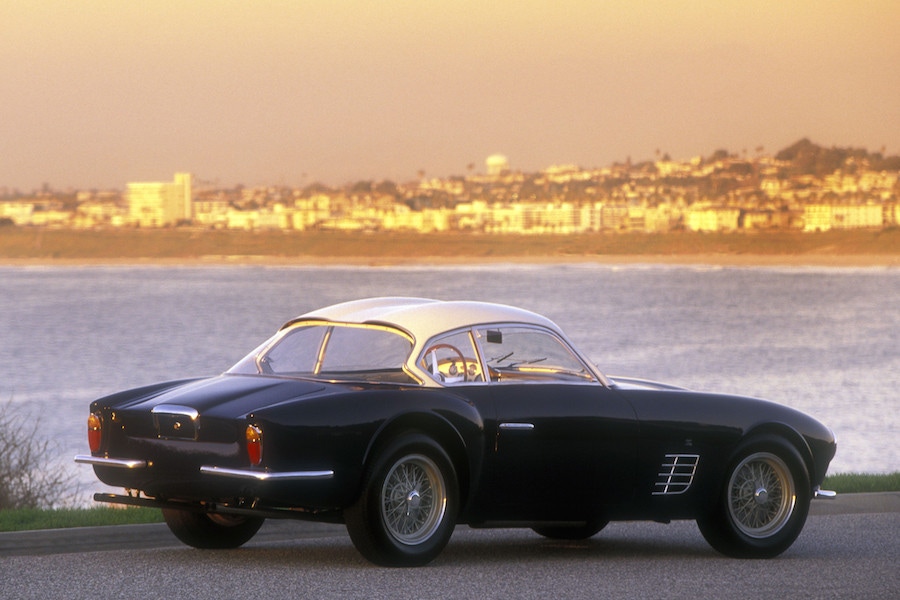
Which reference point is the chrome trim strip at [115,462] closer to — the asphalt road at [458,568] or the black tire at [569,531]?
the asphalt road at [458,568]

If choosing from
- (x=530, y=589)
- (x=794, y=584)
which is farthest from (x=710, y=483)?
(x=530, y=589)

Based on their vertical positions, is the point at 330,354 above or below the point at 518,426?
above

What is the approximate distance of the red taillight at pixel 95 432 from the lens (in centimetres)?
926

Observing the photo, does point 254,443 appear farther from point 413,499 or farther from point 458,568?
point 458,568

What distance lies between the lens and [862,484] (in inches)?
557

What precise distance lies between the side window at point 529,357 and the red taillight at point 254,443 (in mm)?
1803

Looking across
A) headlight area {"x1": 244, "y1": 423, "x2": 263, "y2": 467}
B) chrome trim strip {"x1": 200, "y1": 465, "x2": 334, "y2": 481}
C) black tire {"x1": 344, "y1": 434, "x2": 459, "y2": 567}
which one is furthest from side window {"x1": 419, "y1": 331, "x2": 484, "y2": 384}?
headlight area {"x1": 244, "y1": 423, "x2": 263, "y2": 467}

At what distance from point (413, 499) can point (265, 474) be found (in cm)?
100

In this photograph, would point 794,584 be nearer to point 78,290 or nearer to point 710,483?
point 710,483

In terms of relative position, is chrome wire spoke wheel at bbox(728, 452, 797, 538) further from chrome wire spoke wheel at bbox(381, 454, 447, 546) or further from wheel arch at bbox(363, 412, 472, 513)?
chrome wire spoke wheel at bbox(381, 454, 447, 546)

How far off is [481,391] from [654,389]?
1.39 metres

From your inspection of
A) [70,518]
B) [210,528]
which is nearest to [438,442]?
[210,528]

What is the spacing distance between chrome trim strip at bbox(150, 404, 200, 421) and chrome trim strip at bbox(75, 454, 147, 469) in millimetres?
294

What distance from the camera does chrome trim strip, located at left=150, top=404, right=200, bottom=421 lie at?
28.6 ft
